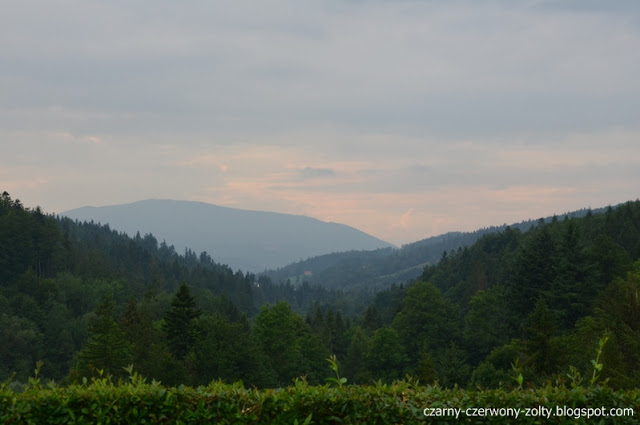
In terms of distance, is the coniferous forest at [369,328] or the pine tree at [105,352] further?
the pine tree at [105,352]

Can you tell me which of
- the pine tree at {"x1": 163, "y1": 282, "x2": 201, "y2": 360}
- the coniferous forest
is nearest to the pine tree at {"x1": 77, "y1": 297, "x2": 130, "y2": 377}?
the coniferous forest

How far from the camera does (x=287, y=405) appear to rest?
27.1 feet

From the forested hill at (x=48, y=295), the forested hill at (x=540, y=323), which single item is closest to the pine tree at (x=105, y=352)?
the forested hill at (x=48, y=295)

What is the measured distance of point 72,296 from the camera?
361 feet

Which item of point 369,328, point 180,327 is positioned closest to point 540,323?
point 180,327

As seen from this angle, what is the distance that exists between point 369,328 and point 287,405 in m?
104

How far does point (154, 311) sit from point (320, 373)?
114ft

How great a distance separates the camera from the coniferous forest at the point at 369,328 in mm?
34125

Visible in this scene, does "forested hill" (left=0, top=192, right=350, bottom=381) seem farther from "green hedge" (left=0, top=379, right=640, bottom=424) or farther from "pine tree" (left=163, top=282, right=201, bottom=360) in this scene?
"green hedge" (left=0, top=379, right=640, bottom=424)

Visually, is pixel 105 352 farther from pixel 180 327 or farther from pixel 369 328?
pixel 369 328

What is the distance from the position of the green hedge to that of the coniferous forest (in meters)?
0.46

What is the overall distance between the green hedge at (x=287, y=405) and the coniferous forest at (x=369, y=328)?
461 millimetres

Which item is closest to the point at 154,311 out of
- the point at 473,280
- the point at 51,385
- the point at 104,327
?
the point at 104,327

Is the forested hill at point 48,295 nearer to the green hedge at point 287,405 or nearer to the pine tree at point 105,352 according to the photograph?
the pine tree at point 105,352
